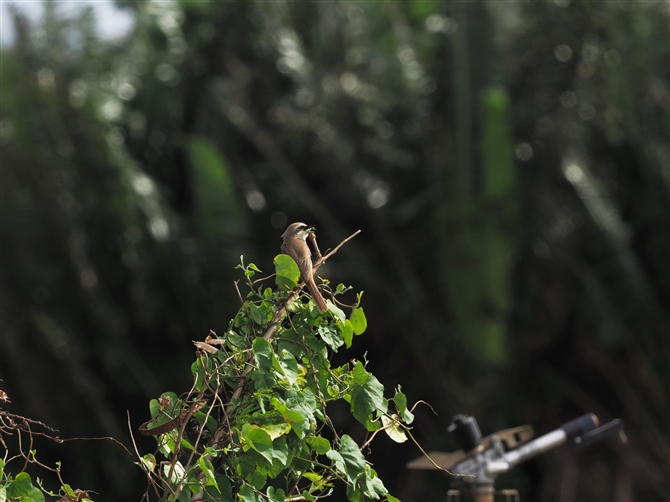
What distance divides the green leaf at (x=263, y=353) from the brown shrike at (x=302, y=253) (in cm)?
17

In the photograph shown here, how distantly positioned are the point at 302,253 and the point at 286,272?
0.39 meters

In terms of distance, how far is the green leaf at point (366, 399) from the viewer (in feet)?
5.30

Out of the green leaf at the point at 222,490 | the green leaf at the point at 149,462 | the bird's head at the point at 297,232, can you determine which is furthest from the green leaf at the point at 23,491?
the bird's head at the point at 297,232

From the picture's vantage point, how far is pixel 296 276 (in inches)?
64.7

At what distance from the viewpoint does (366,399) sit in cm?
162

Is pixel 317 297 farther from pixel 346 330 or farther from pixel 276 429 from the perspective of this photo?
pixel 276 429

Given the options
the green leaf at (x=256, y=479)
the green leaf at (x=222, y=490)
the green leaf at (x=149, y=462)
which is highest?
the green leaf at (x=256, y=479)

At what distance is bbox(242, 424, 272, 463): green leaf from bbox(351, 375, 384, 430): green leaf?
21 cm

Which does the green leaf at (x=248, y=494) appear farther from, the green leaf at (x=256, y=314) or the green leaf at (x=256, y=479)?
the green leaf at (x=256, y=314)

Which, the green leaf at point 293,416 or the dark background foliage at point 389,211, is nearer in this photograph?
the green leaf at point 293,416

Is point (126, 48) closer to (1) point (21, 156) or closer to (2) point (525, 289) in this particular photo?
(1) point (21, 156)

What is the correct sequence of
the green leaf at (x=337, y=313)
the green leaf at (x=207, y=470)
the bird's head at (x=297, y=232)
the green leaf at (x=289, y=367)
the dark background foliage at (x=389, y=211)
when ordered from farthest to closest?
the dark background foliage at (x=389, y=211) < the bird's head at (x=297, y=232) < the green leaf at (x=337, y=313) < the green leaf at (x=289, y=367) < the green leaf at (x=207, y=470)

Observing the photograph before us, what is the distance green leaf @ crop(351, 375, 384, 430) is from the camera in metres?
1.62

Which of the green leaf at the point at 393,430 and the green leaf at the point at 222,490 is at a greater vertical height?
the green leaf at the point at 393,430
